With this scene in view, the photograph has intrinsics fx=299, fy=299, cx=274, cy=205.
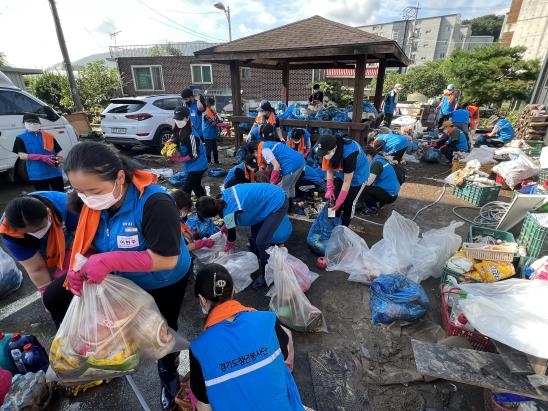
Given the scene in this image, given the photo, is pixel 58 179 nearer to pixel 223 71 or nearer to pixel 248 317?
pixel 248 317

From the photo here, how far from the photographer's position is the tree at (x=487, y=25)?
Result: 62781mm

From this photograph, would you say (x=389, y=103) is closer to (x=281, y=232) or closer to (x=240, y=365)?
(x=281, y=232)

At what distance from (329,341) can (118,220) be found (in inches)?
82.1

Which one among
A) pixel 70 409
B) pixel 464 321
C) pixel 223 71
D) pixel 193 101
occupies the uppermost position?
pixel 223 71

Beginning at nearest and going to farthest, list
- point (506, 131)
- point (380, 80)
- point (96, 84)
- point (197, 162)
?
point (197, 162) < point (506, 131) < point (380, 80) < point (96, 84)

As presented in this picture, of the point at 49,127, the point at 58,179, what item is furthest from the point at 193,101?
the point at 58,179

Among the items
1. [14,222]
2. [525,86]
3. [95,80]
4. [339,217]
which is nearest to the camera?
[14,222]

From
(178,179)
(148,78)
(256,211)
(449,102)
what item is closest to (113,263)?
(256,211)

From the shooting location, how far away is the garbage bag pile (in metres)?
3.35

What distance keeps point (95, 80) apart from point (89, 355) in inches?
765

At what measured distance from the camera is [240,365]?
1.22m

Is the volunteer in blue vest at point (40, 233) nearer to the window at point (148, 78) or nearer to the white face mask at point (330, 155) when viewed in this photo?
the white face mask at point (330, 155)

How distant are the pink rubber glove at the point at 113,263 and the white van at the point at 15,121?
18.4ft

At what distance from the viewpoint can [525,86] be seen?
12500 millimetres
